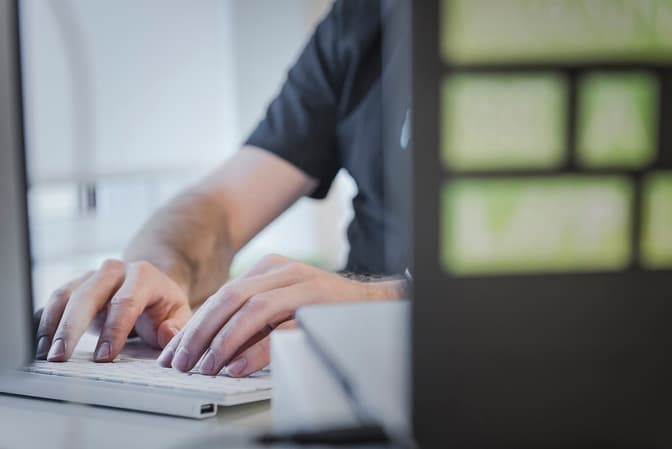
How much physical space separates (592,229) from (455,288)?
0.06 metres

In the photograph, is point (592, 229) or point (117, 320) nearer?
point (592, 229)

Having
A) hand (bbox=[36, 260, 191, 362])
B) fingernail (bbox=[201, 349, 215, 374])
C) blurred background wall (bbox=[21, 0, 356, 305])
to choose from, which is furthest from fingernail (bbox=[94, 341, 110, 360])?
blurred background wall (bbox=[21, 0, 356, 305])

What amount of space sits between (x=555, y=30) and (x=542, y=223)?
0.07 metres

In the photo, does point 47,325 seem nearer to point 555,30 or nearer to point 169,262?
point 169,262

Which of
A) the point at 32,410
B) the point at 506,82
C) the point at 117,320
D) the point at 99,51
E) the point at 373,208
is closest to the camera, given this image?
the point at 506,82

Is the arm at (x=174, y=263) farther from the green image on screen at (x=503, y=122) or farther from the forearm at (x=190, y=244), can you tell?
the green image on screen at (x=503, y=122)

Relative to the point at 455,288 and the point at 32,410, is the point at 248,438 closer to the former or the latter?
the point at 455,288

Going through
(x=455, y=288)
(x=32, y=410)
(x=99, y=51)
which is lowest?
(x=32, y=410)

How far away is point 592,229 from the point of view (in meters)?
0.29

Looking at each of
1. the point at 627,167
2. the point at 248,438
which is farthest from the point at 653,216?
the point at 248,438

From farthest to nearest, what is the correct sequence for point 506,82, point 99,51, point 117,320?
point 99,51, point 117,320, point 506,82

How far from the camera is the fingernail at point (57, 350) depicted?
1.93 ft

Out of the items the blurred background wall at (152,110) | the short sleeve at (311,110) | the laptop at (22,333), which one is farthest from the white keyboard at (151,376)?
the blurred background wall at (152,110)

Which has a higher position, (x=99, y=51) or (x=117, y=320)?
(x=99, y=51)
